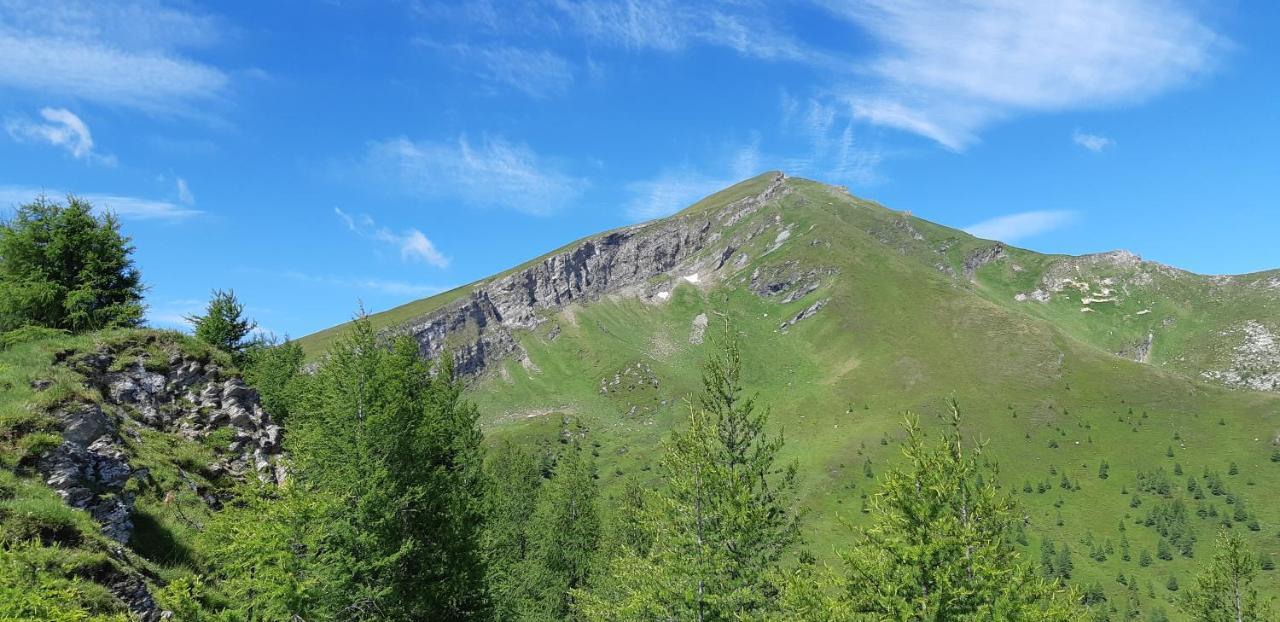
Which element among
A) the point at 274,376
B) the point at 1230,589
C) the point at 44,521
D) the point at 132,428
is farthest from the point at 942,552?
the point at 274,376

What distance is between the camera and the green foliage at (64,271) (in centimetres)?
3669

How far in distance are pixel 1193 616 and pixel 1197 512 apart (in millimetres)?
151707

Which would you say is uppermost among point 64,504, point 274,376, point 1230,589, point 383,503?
point 274,376

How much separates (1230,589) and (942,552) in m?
42.5

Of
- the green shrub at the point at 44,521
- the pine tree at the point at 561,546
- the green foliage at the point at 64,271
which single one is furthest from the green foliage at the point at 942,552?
the green foliage at the point at 64,271

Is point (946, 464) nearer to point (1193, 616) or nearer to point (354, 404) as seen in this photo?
point (354, 404)

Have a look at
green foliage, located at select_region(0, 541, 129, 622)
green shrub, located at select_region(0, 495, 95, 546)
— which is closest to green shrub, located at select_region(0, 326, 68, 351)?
green shrub, located at select_region(0, 495, 95, 546)

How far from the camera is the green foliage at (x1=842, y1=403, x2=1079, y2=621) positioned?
58.4 feet

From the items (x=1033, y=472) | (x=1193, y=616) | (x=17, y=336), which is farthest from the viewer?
(x=1033, y=472)

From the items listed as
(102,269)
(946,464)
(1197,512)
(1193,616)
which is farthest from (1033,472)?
(102,269)

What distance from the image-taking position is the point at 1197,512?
15700cm

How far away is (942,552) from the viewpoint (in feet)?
60.1

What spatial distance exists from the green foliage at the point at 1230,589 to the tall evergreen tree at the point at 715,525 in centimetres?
4098

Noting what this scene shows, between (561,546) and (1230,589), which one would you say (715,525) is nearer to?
(561,546)
